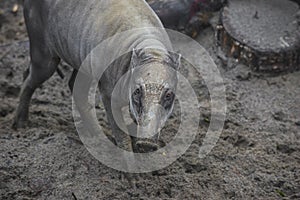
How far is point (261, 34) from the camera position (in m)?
5.23

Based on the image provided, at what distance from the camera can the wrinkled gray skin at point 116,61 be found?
3293 mm

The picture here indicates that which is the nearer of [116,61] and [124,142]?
[116,61]

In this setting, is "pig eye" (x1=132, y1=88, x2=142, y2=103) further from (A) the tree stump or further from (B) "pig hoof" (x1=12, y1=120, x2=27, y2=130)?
(A) the tree stump

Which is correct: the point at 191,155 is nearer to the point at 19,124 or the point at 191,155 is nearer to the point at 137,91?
the point at 137,91

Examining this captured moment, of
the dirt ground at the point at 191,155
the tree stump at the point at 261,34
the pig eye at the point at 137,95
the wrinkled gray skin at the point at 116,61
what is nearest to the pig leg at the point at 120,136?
the wrinkled gray skin at the point at 116,61

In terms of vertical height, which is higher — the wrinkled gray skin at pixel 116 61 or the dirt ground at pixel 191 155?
the wrinkled gray skin at pixel 116 61

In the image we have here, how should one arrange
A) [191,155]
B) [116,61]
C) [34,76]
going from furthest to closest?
1. [34,76]
2. [191,155]
3. [116,61]

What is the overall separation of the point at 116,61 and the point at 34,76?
1156 mm

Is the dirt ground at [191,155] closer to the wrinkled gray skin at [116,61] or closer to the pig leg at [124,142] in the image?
the pig leg at [124,142]

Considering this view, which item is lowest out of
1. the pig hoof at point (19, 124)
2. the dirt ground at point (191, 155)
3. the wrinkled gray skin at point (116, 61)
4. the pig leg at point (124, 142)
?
the pig hoof at point (19, 124)

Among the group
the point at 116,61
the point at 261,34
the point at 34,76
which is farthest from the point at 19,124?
the point at 261,34

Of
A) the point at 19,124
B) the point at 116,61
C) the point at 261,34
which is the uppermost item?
the point at 116,61

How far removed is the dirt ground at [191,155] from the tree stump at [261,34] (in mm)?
141

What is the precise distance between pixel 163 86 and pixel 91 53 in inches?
32.0
